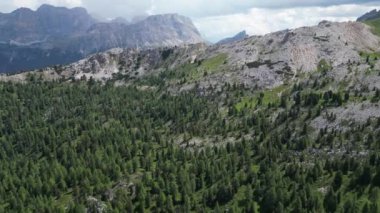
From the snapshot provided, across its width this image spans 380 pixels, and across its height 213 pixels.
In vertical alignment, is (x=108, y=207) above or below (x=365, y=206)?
below

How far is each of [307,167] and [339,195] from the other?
32946 mm

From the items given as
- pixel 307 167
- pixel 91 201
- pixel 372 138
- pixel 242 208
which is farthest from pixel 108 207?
pixel 372 138

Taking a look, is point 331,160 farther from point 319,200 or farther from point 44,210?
point 44,210

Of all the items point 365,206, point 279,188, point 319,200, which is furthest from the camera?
point 279,188

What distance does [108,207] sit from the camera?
188 m

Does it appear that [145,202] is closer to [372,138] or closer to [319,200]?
[319,200]

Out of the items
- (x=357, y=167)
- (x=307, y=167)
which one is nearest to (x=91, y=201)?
(x=307, y=167)

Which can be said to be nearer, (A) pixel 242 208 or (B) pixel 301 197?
(B) pixel 301 197

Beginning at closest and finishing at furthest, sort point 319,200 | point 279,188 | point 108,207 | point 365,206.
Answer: point 365,206 < point 319,200 < point 279,188 < point 108,207

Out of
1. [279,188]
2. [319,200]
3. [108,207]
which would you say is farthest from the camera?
Result: [108,207]

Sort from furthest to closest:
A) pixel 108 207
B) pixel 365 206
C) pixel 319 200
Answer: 1. pixel 108 207
2. pixel 319 200
3. pixel 365 206

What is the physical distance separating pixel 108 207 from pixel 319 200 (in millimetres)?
83657

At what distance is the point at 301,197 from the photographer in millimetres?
162250

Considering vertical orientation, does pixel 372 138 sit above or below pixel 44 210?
above
